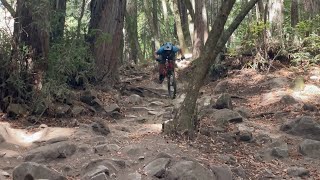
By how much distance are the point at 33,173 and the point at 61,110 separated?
113 inches

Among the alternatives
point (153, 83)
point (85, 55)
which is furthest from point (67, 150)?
point (153, 83)

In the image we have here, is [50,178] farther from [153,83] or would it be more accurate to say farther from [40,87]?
[153,83]

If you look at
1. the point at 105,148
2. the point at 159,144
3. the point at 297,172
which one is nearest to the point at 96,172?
the point at 105,148

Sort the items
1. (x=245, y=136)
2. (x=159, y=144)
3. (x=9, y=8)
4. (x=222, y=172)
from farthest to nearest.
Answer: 1. (x=9, y=8)
2. (x=245, y=136)
3. (x=159, y=144)
4. (x=222, y=172)

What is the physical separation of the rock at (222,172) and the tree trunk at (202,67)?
3.44ft

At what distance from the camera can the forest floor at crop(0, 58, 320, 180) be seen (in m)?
5.58

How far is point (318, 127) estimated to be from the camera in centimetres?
745

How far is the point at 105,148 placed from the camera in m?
6.06

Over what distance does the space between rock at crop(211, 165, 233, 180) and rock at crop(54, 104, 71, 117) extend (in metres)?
3.41

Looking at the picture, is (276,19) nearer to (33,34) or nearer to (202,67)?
(202,67)

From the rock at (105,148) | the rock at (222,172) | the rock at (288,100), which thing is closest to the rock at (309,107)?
the rock at (288,100)

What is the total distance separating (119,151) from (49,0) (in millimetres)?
3688

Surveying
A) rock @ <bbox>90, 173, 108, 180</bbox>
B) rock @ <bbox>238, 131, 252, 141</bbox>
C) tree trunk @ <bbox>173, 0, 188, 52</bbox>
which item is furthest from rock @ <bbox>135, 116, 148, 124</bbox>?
tree trunk @ <bbox>173, 0, 188, 52</bbox>

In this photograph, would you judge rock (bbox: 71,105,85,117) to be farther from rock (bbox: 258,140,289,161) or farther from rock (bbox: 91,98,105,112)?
rock (bbox: 258,140,289,161)
